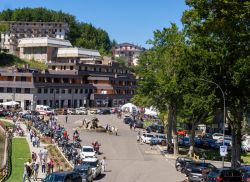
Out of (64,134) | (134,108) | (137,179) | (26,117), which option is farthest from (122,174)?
(134,108)

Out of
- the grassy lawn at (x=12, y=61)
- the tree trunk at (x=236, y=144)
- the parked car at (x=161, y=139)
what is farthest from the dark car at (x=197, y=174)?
the grassy lawn at (x=12, y=61)

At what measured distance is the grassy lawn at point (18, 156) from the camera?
4259 centimetres

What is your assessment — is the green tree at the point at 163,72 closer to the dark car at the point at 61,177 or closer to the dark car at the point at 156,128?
the dark car at the point at 156,128

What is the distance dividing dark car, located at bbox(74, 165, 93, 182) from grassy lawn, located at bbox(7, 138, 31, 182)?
5110 millimetres

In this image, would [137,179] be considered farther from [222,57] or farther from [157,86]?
[157,86]

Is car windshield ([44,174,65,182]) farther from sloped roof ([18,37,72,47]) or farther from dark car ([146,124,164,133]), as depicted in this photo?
sloped roof ([18,37,72,47])

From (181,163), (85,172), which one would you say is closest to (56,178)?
(85,172)

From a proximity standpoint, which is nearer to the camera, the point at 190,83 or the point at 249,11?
the point at 249,11

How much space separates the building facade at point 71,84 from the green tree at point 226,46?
76.7 metres

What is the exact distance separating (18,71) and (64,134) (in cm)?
6110

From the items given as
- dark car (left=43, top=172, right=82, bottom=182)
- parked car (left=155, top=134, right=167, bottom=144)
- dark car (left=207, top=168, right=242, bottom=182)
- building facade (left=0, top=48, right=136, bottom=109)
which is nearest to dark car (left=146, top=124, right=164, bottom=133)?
parked car (left=155, top=134, right=167, bottom=144)

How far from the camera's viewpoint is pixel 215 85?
51.5 meters

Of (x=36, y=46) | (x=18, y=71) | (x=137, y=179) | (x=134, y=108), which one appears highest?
(x=36, y=46)

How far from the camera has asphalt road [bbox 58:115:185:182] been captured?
43.9m
